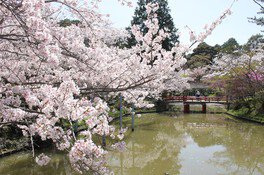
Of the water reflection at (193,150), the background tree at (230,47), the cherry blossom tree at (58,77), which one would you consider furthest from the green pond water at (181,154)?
the background tree at (230,47)

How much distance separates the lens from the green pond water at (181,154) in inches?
288

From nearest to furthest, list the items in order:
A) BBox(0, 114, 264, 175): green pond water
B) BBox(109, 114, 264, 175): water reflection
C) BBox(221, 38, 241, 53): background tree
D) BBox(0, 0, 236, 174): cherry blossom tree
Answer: BBox(0, 0, 236, 174): cherry blossom tree, BBox(0, 114, 264, 175): green pond water, BBox(109, 114, 264, 175): water reflection, BBox(221, 38, 241, 53): background tree

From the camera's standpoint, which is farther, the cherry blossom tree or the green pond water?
the green pond water

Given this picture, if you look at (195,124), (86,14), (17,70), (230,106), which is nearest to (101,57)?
(86,14)

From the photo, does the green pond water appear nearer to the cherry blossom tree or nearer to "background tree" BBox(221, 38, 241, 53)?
the cherry blossom tree

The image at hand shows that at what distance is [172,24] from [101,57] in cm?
2071

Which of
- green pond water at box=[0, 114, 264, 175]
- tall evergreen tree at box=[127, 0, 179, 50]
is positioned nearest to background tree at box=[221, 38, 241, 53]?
tall evergreen tree at box=[127, 0, 179, 50]

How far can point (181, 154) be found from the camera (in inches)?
359

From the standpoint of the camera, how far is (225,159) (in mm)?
8500

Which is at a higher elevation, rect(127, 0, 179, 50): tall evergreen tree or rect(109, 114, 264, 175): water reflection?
rect(127, 0, 179, 50): tall evergreen tree

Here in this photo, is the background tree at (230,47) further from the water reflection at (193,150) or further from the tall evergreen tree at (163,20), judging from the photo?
the water reflection at (193,150)

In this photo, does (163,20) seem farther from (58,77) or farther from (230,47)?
(58,77)

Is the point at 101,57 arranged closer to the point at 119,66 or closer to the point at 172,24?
the point at 119,66

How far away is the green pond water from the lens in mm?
7309
